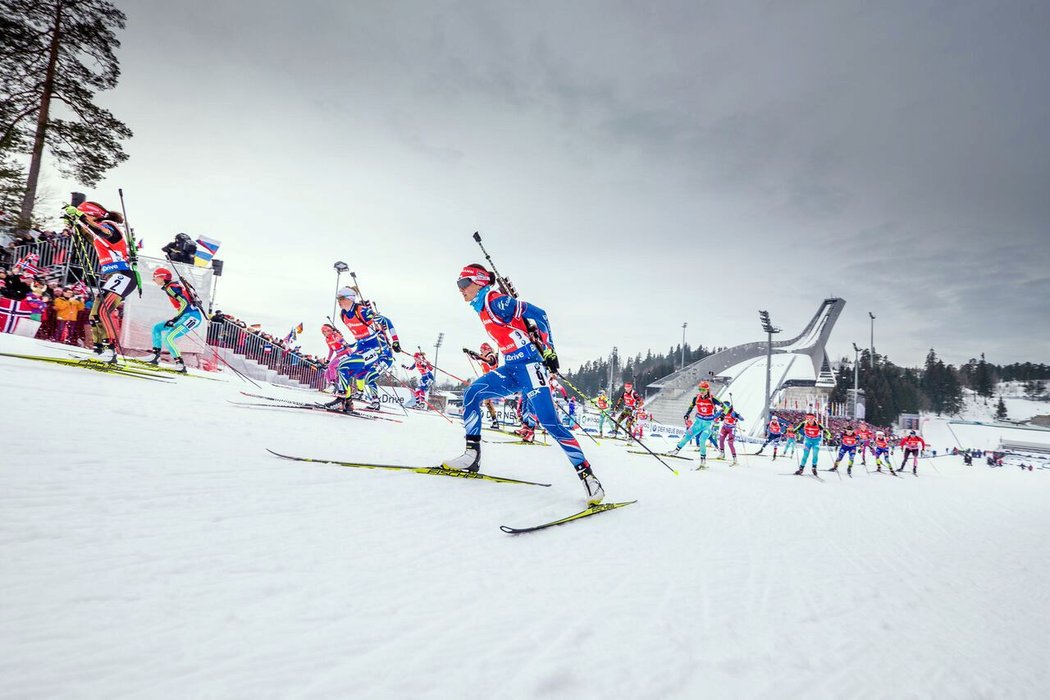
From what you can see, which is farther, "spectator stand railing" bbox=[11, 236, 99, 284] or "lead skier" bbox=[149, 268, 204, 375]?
"spectator stand railing" bbox=[11, 236, 99, 284]

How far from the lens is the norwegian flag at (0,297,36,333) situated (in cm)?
1222

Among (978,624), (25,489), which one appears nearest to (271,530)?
(25,489)

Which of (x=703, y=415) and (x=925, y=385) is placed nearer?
(x=703, y=415)

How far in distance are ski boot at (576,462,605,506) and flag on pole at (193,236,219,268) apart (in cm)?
1765

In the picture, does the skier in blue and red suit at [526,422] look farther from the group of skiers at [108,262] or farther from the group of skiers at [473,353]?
the group of skiers at [108,262]

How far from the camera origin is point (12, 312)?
12.4 m

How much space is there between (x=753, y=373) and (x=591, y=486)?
194ft

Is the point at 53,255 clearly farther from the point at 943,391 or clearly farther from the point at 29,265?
the point at 943,391

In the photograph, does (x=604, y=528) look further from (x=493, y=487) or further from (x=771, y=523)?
(x=771, y=523)

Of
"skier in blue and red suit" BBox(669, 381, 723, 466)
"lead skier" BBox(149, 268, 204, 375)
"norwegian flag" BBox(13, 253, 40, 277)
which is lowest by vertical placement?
"skier in blue and red suit" BBox(669, 381, 723, 466)

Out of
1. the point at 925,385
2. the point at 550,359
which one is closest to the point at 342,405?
the point at 550,359

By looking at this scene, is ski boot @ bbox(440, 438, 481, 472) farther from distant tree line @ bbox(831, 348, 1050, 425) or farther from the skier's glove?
distant tree line @ bbox(831, 348, 1050, 425)

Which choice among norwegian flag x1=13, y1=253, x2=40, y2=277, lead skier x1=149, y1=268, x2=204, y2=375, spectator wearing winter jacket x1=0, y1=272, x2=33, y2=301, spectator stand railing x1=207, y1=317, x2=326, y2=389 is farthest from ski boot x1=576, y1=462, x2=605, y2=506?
spectator stand railing x1=207, y1=317, x2=326, y2=389

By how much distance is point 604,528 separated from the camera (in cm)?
377
